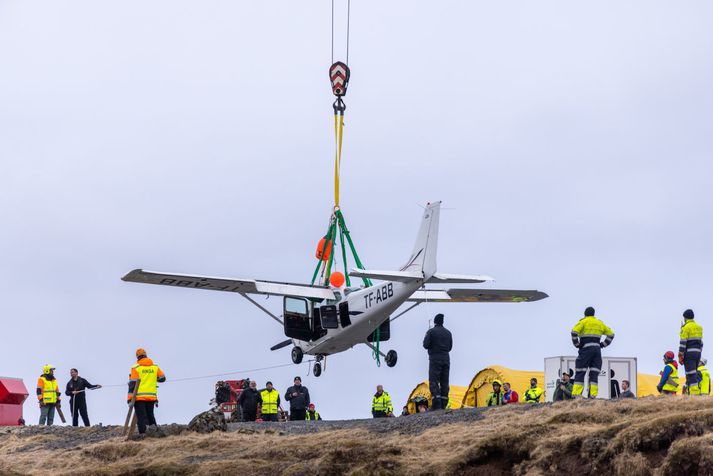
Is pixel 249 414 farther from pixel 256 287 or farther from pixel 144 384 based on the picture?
pixel 256 287

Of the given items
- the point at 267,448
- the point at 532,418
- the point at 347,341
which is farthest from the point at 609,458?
the point at 347,341

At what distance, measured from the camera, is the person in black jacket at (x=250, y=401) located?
96.6 feet

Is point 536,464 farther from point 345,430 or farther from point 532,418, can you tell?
point 345,430

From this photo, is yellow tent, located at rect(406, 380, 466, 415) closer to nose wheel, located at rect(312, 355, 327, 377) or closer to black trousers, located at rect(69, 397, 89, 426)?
nose wheel, located at rect(312, 355, 327, 377)

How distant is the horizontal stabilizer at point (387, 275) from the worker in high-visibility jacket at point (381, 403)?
2.99 meters

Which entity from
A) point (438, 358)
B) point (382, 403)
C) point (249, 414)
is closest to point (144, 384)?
point (249, 414)

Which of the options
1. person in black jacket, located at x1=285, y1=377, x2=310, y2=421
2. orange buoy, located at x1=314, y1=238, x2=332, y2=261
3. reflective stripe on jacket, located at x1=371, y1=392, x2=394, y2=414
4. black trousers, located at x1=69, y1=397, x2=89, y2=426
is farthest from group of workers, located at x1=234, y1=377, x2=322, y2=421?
orange buoy, located at x1=314, y1=238, x2=332, y2=261

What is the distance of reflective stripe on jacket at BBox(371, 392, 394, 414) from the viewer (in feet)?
103

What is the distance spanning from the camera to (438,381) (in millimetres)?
25062

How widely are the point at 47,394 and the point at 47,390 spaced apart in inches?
4.4

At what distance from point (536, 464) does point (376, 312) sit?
1663 centimetres

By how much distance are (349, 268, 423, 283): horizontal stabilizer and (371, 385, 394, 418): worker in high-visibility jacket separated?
9.82 ft

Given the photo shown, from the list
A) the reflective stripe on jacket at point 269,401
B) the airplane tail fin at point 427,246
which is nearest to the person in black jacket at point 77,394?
the reflective stripe on jacket at point 269,401

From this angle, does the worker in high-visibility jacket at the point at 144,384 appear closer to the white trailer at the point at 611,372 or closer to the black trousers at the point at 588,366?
the black trousers at the point at 588,366
